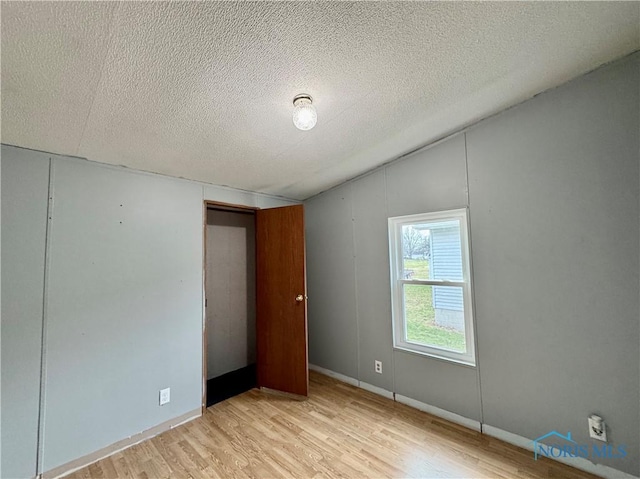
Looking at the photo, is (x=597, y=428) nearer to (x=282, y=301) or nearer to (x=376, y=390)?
(x=376, y=390)

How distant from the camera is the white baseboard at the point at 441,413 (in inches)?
87.2

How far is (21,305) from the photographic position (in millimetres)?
1706

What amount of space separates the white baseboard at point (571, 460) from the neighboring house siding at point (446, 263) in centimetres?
95

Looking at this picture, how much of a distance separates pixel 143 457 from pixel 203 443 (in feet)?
1.33

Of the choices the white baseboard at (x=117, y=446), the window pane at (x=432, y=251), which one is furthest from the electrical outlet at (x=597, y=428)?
the white baseboard at (x=117, y=446)

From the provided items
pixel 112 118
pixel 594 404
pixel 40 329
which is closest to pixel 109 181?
pixel 112 118

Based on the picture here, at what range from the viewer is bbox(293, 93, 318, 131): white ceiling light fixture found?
1521mm

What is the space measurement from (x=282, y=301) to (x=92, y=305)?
162cm

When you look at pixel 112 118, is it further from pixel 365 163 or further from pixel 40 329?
pixel 365 163

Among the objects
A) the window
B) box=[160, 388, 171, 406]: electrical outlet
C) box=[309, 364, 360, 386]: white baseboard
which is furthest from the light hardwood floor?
the window

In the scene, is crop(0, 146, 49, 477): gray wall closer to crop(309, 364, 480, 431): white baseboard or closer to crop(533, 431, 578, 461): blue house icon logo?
crop(309, 364, 480, 431): white baseboard

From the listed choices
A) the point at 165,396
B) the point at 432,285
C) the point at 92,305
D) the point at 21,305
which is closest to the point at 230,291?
the point at 165,396

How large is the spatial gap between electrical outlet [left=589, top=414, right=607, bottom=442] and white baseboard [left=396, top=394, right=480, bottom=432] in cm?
72

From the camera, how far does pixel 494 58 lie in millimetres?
1521
